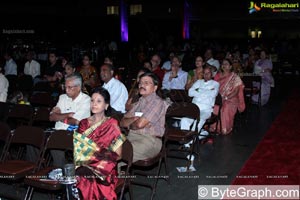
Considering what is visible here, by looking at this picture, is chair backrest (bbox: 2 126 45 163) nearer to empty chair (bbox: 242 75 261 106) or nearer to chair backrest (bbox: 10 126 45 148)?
chair backrest (bbox: 10 126 45 148)

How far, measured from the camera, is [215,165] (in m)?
4.96

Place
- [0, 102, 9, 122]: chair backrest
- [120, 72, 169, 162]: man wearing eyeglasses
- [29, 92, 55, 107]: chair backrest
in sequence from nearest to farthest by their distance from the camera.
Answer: [120, 72, 169, 162]: man wearing eyeglasses → [0, 102, 9, 122]: chair backrest → [29, 92, 55, 107]: chair backrest

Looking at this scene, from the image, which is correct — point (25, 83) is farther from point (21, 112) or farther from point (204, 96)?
point (204, 96)

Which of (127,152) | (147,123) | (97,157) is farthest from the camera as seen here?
(147,123)

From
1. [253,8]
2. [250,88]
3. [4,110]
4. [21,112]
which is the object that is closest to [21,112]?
[21,112]

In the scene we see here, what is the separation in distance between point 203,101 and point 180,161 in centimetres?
108

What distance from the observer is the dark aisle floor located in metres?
4.16

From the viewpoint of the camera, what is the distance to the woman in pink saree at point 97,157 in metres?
3.18

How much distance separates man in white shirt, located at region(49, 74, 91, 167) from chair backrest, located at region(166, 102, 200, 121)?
1.23 meters

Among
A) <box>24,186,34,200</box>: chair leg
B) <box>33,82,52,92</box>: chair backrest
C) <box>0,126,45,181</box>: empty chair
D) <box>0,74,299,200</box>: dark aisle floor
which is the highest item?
<box>33,82,52,92</box>: chair backrest

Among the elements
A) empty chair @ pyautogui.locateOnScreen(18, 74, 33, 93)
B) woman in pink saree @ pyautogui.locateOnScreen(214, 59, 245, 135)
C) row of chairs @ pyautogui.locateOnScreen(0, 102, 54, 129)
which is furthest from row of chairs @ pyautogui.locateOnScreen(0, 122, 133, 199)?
empty chair @ pyautogui.locateOnScreen(18, 74, 33, 93)

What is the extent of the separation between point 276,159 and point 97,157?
2756mm

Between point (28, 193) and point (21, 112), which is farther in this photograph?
point (21, 112)

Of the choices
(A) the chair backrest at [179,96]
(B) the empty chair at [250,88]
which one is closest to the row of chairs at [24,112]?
(A) the chair backrest at [179,96]
